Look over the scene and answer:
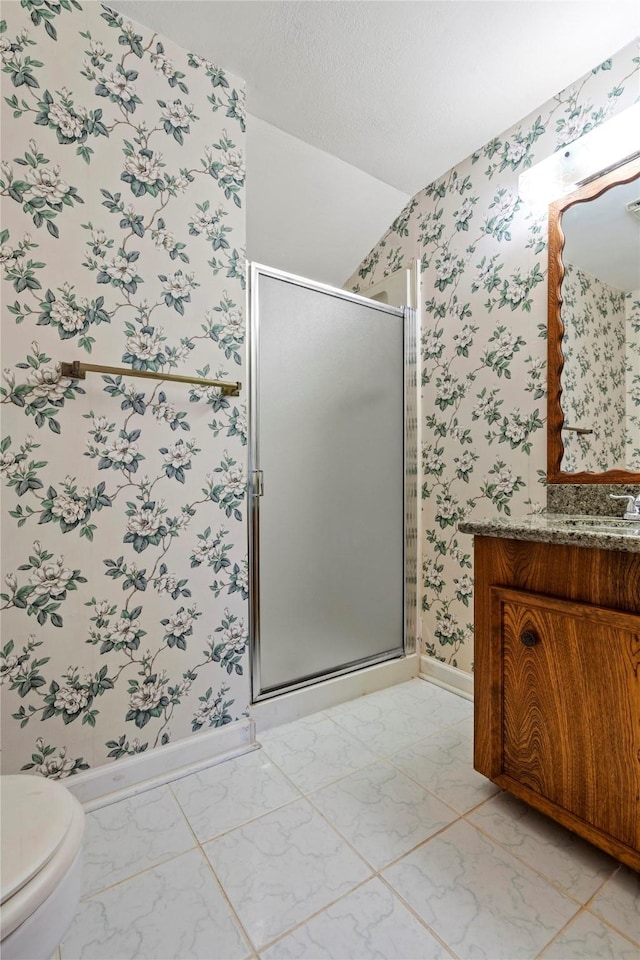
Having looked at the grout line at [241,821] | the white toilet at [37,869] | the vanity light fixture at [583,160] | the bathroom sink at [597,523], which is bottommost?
the grout line at [241,821]

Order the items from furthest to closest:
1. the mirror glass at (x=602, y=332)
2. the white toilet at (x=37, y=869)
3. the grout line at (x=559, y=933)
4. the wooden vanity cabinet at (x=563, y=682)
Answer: the mirror glass at (x=602, y=332), the wooden vanity cabinet at (x=563, y=682), the grout line at (x=559, y=933), the white toilet at (x=37, y=869)

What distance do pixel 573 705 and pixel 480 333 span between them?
4.69 ft

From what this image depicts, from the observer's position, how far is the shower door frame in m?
1.72

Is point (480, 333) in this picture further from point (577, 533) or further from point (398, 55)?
point (577, 533)

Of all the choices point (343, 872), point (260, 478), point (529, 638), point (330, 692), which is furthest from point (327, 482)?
point (343, 872)

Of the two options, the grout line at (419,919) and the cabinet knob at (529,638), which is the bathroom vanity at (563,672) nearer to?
the cabinet knob at (529,638)

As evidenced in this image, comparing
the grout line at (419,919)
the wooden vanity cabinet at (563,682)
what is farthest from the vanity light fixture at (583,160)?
the grout line at (419,919)

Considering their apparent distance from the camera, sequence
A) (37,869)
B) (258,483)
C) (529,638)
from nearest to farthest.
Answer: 1. (37,869)
2. (529,638)
3. (258,483)

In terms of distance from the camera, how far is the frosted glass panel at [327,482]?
5.85 feet

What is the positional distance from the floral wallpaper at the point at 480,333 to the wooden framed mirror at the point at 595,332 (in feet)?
0.22

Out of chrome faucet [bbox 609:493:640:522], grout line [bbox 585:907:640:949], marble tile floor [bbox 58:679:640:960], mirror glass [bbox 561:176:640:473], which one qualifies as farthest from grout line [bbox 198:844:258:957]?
mirror glass [bbox 561:176:640:473]

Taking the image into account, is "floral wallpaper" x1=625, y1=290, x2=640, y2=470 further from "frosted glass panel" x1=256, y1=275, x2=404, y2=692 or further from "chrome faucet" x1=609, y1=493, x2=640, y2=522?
"frosted glass panel" x1=256, y1=275, x2=404, y2=692

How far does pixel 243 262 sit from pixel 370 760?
179cm

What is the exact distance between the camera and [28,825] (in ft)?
2.42
